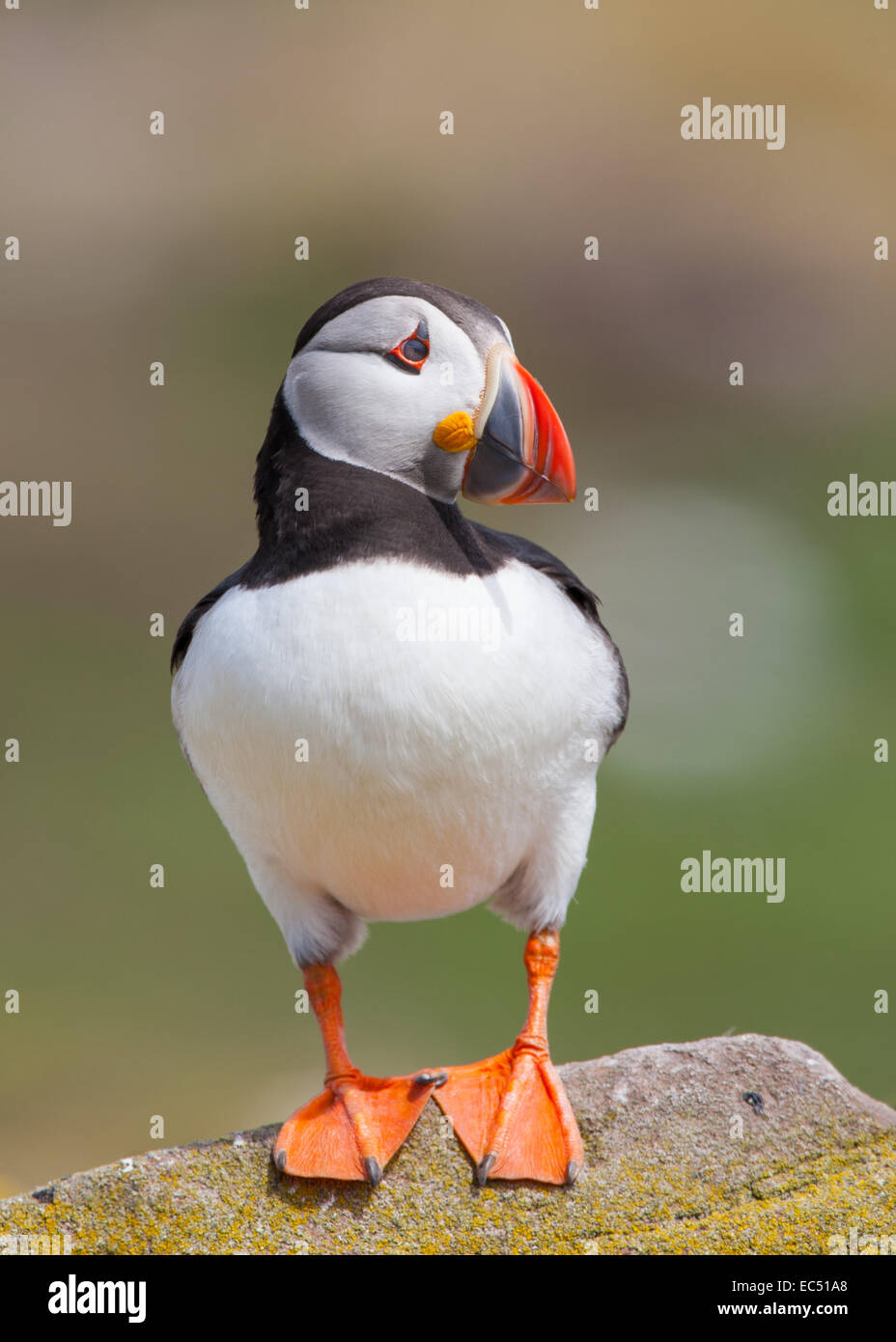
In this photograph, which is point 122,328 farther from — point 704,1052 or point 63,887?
point 704,1052

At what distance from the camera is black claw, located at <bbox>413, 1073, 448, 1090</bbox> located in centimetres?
433

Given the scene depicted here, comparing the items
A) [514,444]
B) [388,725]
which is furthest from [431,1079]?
[514,444]

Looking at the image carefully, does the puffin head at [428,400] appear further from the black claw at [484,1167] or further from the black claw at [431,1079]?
the black claw at [484,1167]

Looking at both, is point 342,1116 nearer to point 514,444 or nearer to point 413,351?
point 514,444

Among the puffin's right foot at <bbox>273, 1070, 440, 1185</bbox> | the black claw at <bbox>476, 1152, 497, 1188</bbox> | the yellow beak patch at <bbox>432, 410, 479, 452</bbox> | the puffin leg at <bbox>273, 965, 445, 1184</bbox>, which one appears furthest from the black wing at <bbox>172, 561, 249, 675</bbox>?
the black claw at <bbox>476, 1152, 497, 1188</bbox>

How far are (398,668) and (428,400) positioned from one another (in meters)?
0.72

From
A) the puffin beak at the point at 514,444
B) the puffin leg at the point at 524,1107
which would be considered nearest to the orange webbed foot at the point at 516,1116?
the puffin leg at the point at 524,1107

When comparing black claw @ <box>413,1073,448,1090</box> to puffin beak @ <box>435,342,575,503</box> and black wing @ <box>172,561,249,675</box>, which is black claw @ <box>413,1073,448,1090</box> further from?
puffin beak @ <box>435,342,575,503</box>

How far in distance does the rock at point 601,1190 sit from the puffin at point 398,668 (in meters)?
0.09

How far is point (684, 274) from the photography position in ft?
58.4

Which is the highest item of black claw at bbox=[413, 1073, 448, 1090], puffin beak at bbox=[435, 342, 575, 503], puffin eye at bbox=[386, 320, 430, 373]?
puffin eye at bbox=[386, 320, 430, 373]

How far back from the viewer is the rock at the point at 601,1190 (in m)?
3.99

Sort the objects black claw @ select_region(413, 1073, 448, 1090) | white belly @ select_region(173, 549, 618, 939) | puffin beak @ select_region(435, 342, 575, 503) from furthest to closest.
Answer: black claw @ select_region(413, 1073, 448, 1090), puffin beak @ select_region(435, 342, 575, 503), white belly @ select_region(173, 549, 618, 939)

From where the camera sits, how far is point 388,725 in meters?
3.92
